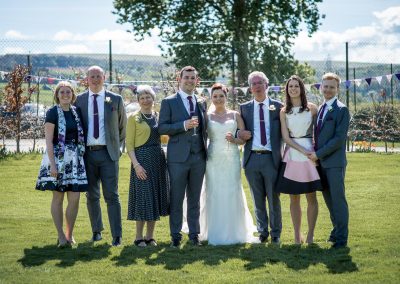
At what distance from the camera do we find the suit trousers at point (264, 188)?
24.9 ft

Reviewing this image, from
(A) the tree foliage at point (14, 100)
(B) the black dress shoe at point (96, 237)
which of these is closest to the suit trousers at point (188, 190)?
(B) the black dress shoe at point (96, 237)

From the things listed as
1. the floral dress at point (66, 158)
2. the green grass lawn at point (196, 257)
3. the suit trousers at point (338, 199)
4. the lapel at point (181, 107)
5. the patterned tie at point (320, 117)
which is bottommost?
the green grass lawn at point (196, 257)

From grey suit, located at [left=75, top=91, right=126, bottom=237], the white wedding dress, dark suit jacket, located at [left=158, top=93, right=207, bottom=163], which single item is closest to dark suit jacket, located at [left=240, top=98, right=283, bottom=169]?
the white wedding dress

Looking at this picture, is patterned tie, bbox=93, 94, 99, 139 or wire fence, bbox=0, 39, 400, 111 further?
wire fence, bbox=0, 39, 400, 111

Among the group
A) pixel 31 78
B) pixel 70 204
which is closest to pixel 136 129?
pixel 70 204

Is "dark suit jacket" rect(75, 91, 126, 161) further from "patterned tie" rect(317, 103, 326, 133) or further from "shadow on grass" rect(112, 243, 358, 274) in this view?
"patterned tie" rect(317, 103, 326, 133)

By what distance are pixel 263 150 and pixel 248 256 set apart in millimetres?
1184

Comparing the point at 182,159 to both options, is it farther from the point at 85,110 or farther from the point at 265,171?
the point at 85,110

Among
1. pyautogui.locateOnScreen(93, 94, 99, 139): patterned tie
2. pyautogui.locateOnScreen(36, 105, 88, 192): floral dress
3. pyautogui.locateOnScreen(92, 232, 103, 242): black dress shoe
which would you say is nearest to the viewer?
pyautogui.locateOnScreen(36, 105, 88, 192): floral dress

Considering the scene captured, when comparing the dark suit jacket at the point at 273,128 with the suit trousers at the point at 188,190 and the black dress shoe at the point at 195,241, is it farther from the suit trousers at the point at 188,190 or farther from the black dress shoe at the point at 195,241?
the black dress shoe at the point at 195,241

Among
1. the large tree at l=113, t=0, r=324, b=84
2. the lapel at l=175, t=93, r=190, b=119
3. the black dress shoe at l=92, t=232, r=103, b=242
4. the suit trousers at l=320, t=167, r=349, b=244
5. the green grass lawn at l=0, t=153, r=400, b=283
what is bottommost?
the green grass lawn at l=0, t=153, r=400, b=283

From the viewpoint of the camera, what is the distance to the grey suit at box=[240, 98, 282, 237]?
7.59 m

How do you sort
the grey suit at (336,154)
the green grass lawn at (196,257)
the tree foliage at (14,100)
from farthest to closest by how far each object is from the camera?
the tree foliage at (14,100) < the grey suit at (336,154) < the green grass lawn at (196,257)

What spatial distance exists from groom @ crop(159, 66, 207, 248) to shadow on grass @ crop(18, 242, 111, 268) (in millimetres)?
771
